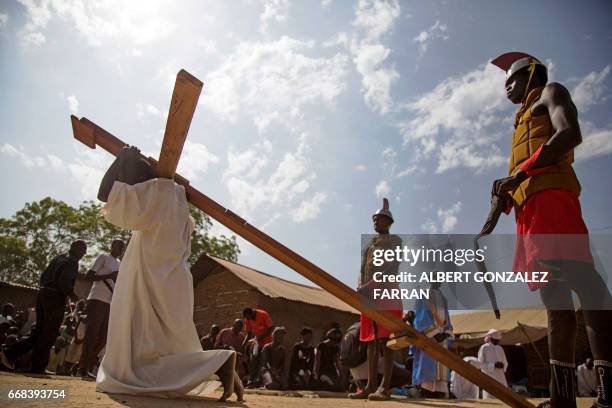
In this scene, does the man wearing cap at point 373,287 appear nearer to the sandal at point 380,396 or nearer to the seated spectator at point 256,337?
the sandal at point 380,396

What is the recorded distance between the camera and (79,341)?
9516 mm

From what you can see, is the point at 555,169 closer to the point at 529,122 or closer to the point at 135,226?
the point at 529,122

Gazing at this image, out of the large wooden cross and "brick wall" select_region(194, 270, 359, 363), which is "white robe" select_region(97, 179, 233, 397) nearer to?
the large wooden cross

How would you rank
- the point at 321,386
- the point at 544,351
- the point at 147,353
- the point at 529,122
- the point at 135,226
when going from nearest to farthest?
1. the point at 529,122
2. the point at 147,353
3. the point at 135,226
4. the point at 321,386
5. the point at 544,351

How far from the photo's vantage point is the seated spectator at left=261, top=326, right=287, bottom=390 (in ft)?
29.7

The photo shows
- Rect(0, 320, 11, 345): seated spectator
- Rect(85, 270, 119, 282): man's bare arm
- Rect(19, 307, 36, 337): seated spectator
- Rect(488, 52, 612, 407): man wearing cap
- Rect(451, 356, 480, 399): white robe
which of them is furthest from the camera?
Rect(19, 307, 36, 337): seated spectator

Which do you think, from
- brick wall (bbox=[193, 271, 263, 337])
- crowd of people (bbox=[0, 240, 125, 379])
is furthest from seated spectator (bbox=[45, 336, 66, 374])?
brick wall (bbox=[193, 271, 263, 337])

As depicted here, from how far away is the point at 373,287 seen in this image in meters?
5.46

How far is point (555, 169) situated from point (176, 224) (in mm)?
2484

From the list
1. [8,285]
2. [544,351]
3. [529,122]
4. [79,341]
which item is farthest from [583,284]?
[8,285]

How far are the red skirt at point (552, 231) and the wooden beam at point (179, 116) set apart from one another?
82.8 inches

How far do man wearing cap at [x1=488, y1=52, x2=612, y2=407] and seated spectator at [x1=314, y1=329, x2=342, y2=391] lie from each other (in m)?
7.03

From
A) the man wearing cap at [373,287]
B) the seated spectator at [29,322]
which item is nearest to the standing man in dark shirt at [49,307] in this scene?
the man wearing cap at [373,287]

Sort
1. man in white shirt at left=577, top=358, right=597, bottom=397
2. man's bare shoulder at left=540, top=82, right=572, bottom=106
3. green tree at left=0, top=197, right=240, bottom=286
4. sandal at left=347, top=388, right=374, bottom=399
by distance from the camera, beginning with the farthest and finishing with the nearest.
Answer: green tree at left=0, top=197, right=240, bottom=286, man in white shirt at left=577, top=358, right=597, bottom=397, sandal at left=347, top=388, right=374, bottom=399, man's bare shoulder at left=540, top=82, right=572, bottom=106
